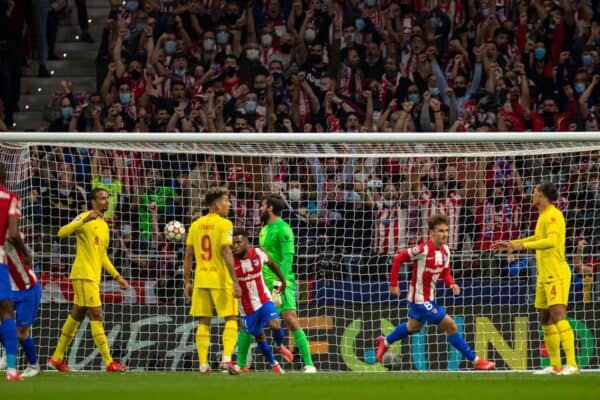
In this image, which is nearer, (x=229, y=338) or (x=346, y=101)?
(x=229, y=338)

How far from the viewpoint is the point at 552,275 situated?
1305 centimetres

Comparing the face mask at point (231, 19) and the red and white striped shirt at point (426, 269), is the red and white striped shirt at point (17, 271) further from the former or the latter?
the face mask at point (231, 19)

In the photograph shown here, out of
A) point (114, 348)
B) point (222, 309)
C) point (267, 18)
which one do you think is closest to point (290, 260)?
point (222, 309)

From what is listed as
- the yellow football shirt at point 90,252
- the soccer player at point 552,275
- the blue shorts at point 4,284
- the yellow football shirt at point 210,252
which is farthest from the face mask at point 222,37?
the blue shorts at point 4,284

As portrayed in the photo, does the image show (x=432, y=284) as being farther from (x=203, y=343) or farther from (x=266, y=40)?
(x=266, y=40)

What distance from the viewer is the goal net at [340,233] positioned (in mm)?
15266

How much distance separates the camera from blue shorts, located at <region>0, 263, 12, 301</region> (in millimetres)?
11758

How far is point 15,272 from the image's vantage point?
1305 centimetres

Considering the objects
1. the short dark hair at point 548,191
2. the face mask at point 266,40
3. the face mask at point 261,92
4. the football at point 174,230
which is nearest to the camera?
the short dark hair at point 548,191

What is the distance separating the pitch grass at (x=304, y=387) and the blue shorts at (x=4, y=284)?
80 cm

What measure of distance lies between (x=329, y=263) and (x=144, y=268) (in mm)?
2249

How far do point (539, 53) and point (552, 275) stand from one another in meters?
7.40

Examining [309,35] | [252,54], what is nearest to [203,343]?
[252,54]

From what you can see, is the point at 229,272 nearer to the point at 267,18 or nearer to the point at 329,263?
the point at 329,263
